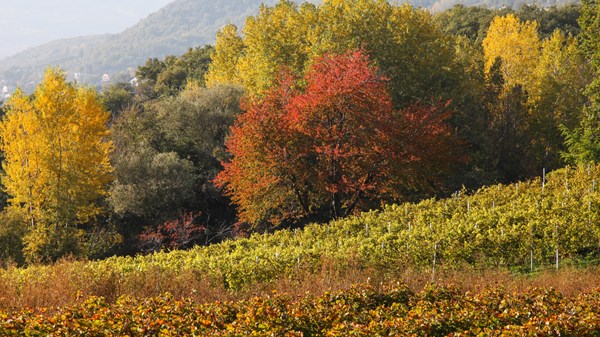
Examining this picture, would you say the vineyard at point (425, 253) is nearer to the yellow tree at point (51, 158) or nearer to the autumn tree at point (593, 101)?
the autumn tree at point (593, 101)

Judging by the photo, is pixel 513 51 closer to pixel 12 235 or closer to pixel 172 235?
pixel 172 235

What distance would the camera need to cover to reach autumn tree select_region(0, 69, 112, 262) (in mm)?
31844

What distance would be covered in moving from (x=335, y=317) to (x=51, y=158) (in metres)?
25.7

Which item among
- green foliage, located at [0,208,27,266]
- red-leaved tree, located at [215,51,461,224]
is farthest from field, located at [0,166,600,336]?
green foliage, located at [0,208,27,266]

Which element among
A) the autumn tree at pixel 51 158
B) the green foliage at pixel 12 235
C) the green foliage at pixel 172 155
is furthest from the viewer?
the green foliage at pixel 172 155

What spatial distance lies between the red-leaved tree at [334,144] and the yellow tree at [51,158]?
845 cm

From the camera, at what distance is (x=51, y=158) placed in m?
32.1

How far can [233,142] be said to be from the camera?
3167cm

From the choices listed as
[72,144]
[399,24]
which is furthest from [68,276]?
[399,24]

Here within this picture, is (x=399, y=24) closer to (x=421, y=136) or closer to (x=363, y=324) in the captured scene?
(x=421, y=136)

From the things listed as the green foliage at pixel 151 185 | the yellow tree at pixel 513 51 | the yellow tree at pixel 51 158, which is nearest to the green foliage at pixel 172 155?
the green foliage at pixel 151 185

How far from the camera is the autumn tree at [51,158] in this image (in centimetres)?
3184

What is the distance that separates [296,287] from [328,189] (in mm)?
13566

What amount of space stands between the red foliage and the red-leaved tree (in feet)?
11.8
